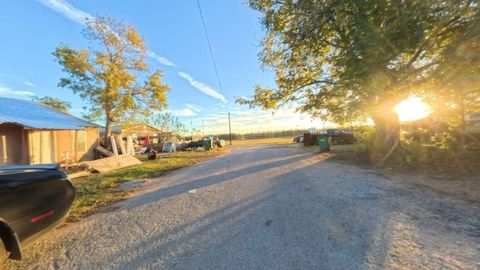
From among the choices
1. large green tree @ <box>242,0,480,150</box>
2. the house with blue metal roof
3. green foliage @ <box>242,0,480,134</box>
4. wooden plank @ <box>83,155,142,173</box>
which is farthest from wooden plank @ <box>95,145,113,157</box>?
green foliage @ <box>242,0,480,134</box>

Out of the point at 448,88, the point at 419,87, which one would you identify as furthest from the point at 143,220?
the point at 419,87

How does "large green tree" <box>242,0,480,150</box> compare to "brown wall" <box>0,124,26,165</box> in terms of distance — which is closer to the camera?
"large green tree" <box>242,0,480,150</box>

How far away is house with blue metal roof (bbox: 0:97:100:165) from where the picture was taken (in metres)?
11.6

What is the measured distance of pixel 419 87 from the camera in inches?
279

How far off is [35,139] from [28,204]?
12692mm

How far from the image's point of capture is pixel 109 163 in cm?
1345

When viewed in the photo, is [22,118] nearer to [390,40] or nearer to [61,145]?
[61,145]

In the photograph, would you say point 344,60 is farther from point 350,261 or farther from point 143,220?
Result: point 143,220

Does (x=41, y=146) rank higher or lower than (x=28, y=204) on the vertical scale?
higher

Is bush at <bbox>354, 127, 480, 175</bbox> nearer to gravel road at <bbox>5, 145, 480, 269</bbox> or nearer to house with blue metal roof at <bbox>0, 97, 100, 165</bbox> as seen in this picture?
gravel road at <bbox>5, 145, 480, 269</bbox>

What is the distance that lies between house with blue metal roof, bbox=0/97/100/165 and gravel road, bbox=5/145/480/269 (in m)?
10.0

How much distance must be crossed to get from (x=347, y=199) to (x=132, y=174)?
8.70 m

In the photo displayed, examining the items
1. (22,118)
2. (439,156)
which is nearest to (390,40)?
(439,156)

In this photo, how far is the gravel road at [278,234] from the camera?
279cm
